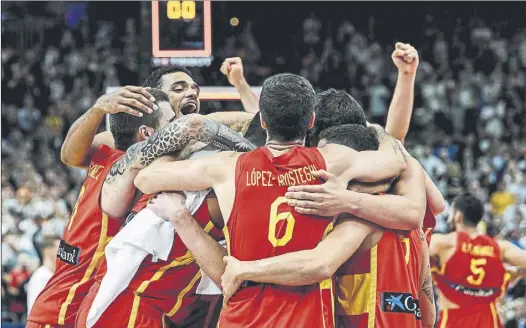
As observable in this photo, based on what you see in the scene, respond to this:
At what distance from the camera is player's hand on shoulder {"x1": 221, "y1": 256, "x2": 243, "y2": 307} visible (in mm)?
4035

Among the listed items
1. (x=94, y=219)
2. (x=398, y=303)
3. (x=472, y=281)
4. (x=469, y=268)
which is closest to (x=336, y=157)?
(x=398, y=303)

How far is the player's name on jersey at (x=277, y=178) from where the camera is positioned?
4.05 m

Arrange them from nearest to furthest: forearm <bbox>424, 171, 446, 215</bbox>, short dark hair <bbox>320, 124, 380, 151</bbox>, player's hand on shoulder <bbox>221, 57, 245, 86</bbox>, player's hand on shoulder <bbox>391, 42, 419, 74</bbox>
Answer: short dark hair <bbox>320, 124, 380, 151</bbox>
forearm <bbox>424, 171, 446, 215</bbox>
player's hand on shoulder <bbox>391, 42, 419, 74</bbox>
player's hand on shoulder <bbox>221, 57, 245, 86</bbox>

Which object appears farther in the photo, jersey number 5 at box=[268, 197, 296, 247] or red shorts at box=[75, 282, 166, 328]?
red shorts at box=[75, 282, 166, 328]

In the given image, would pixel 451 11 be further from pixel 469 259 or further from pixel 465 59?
pixel 469 259

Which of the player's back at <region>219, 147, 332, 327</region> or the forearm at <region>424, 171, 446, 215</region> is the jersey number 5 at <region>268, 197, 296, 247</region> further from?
the forearm at <region>424, 171, 446, 215</region>

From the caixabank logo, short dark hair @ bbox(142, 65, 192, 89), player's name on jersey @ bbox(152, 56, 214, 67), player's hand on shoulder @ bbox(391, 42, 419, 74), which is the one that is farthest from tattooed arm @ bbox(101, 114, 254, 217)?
player's name on jersey @ bbox(152, 56, 214, 67)

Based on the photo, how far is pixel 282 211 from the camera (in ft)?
13.2

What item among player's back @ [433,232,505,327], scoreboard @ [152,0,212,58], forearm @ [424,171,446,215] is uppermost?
scoreboard @ [152,0,212,58]

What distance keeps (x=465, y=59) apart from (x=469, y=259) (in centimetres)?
1263

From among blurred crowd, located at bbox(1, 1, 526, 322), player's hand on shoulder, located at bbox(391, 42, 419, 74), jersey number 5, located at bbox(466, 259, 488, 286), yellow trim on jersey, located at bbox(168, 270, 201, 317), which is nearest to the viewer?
yellow trim on jersey, located at bbox(168, 270, 201, 317)

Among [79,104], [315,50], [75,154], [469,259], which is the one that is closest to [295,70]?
[315,50]

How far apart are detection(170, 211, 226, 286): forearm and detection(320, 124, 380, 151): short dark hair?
806mm

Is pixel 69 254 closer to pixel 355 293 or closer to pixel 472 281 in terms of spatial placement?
pixel 355 293
